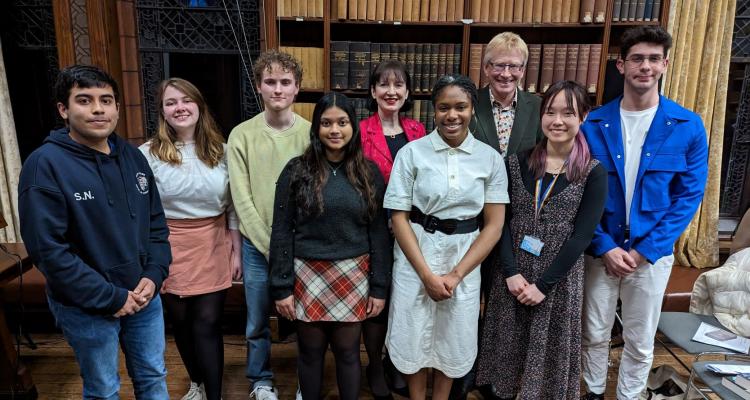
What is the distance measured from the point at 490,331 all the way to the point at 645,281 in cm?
63

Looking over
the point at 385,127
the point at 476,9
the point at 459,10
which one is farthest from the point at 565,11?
the point at 385,127

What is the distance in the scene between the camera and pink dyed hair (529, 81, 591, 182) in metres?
1.61

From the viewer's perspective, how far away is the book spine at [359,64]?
8.92 ft

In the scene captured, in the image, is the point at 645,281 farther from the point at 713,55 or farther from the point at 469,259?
the point at 713,55

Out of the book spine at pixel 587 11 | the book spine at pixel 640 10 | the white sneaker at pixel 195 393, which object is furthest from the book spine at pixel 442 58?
the white sneaker at pixel 195 393

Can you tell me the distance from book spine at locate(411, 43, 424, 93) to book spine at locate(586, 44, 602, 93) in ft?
3.25

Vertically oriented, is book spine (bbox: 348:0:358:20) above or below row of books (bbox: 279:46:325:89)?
above

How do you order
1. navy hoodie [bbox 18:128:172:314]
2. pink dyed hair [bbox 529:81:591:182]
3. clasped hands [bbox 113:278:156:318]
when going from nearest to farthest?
navy hoodie [bbox 18:128:172:314] < clasped hands [bbox 113:278:156:318] < pink dyed hair [bbox 529:81:591:182]

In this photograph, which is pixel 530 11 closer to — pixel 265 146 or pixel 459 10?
pixel 459 10

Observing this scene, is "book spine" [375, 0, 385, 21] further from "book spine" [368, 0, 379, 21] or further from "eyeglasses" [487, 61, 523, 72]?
"eyeglasses" [487, 61, 523, 72]

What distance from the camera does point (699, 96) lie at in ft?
9.33

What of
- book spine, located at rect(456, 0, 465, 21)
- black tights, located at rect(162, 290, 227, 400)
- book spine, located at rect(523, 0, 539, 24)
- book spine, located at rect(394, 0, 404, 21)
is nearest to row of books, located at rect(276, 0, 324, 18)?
book spine, located at rect(394, 0, 404, 21)

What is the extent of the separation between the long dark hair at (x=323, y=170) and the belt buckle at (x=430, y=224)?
19cm

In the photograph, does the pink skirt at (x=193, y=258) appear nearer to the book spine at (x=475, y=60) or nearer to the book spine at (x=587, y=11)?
the book spine at (x=475, y=60)
